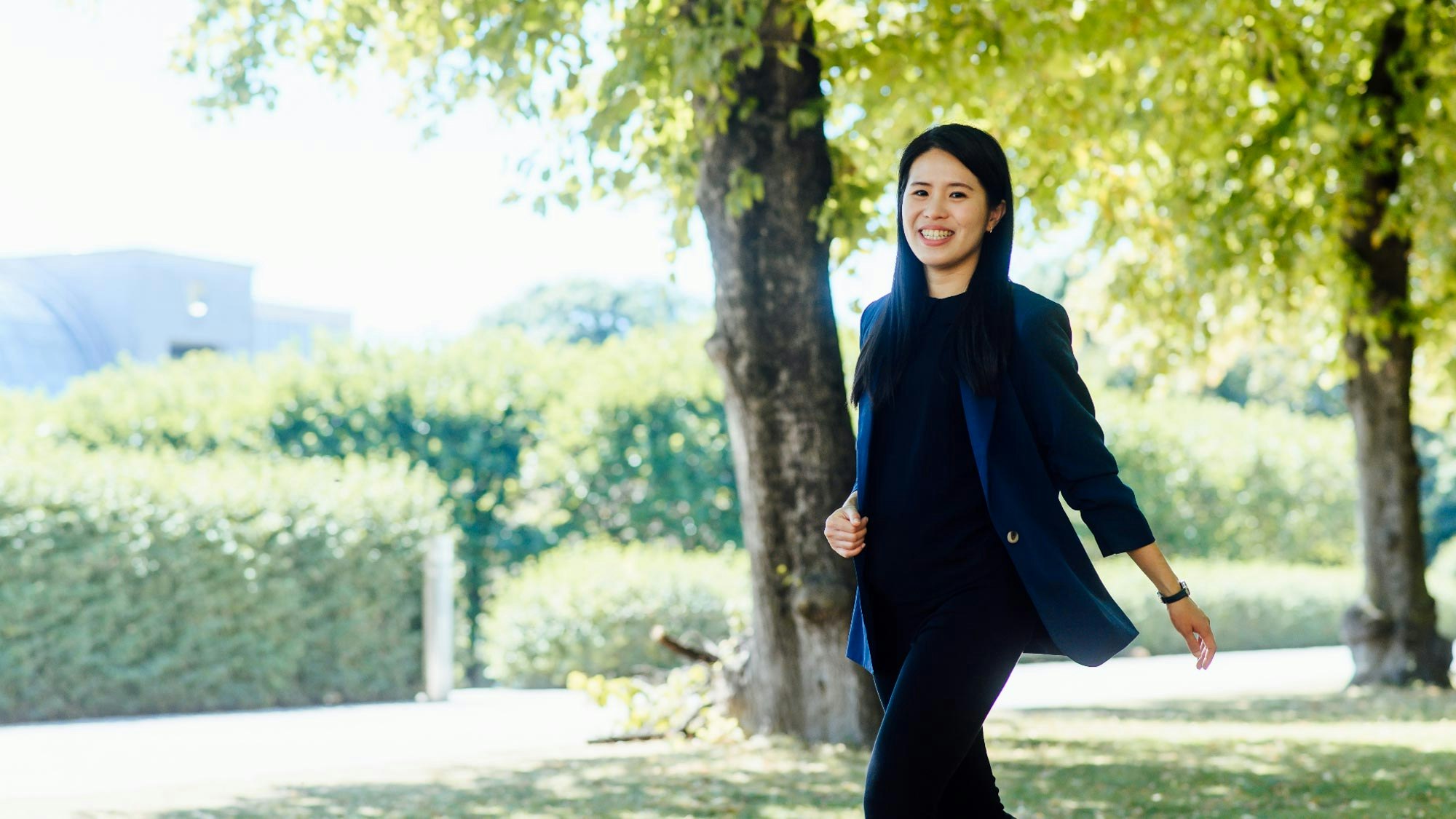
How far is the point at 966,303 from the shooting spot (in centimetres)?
309

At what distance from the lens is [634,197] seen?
30.2 feet

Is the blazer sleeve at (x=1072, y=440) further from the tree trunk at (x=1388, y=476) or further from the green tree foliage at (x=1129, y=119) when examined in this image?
the tree trunk at (x=1388, y=476)

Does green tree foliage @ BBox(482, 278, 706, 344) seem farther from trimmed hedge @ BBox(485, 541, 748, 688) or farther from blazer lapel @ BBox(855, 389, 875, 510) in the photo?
blazer lapel @ BBox(855, 389, 875, 510)

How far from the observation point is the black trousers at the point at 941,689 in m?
2.76

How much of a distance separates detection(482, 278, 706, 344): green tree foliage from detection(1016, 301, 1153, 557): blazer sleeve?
5920cm

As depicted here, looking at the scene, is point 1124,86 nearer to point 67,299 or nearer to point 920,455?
point 920,455

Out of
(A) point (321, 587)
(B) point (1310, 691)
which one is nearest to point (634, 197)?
(A) point (321, 587)

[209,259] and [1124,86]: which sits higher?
[209,259]

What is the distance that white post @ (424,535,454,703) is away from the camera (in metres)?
12.7

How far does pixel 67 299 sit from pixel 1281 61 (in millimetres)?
31750

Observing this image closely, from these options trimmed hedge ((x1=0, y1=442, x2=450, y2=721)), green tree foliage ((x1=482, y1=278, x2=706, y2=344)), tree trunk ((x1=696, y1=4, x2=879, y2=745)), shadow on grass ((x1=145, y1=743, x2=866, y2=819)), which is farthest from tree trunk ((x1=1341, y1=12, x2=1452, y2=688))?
green tree foliage ((x1=482, y1=278, x2=706, y2=344))

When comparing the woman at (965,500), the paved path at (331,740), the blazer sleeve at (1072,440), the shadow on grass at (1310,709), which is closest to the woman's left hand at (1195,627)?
the woman at (965,500)

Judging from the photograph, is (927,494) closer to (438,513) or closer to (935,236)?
(935,236)

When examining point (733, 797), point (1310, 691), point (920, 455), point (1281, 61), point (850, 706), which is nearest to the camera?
point (920, 455)
